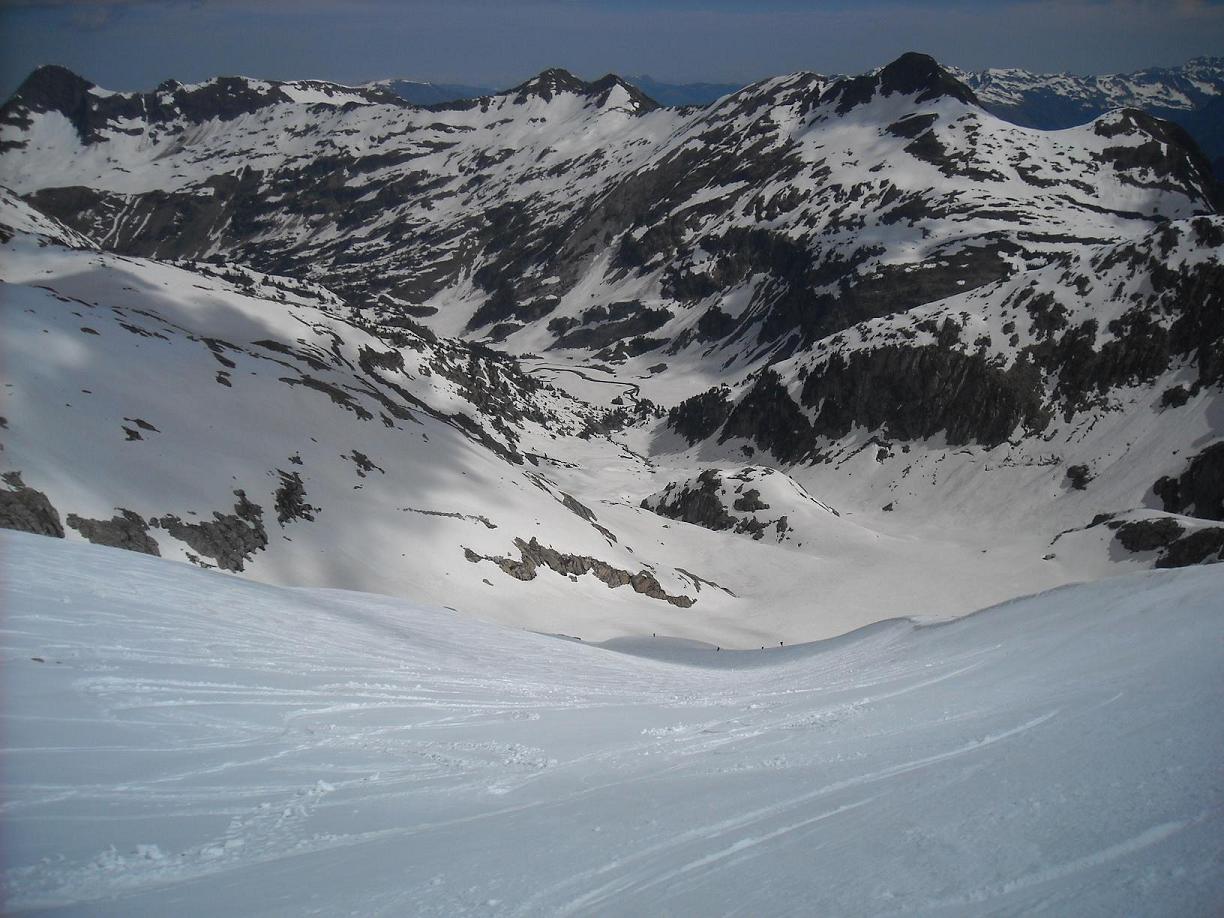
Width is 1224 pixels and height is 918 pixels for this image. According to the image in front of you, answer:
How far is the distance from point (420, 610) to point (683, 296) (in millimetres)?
168251

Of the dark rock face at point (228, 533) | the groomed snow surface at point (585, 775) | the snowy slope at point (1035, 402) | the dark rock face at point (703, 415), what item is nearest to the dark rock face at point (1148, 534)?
the snowy slope at point (1035, 402)

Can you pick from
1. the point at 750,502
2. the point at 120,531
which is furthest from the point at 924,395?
the point at 120,531

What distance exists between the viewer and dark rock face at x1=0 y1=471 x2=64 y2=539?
23.5 metres

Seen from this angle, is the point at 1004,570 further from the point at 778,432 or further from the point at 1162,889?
the point at 1162,889

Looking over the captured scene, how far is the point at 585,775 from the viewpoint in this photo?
9.05 meters

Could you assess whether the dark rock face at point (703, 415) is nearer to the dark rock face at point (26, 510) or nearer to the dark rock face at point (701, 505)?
the dark rock face at point (701, 505)

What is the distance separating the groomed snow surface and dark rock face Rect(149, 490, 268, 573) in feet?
53.7

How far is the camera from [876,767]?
7.94m

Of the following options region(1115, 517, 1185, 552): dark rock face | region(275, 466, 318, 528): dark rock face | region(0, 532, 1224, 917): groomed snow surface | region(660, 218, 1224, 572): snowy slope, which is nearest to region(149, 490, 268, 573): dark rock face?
region(275, 466, 318, 528): dark rock face

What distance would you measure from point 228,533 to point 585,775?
2705 cm

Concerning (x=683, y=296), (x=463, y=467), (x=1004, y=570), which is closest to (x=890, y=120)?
(x=683, y=296)

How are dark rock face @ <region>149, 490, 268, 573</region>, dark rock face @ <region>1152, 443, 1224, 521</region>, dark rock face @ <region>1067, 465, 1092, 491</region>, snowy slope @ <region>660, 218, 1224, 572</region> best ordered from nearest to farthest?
dark rock face @ <region>149, 490, 268, 573</region> < dark rock face @ <region>1152, 443, 1224, 521</region> < snowy slope @ <region>660, 218, 1224, 572</region> < dark rock face @ <region>1067, 465, 1092, 491</region>

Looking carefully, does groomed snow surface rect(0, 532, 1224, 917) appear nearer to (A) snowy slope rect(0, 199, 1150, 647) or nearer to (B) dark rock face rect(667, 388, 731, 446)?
(A) snowy slope rect(0, 199, 1150, 647)

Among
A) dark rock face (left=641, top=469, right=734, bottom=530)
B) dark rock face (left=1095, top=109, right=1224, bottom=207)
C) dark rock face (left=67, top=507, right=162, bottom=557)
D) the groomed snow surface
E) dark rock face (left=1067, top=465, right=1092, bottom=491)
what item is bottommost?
dark rock face (left=641, top=469, right=734, bottom=530)
